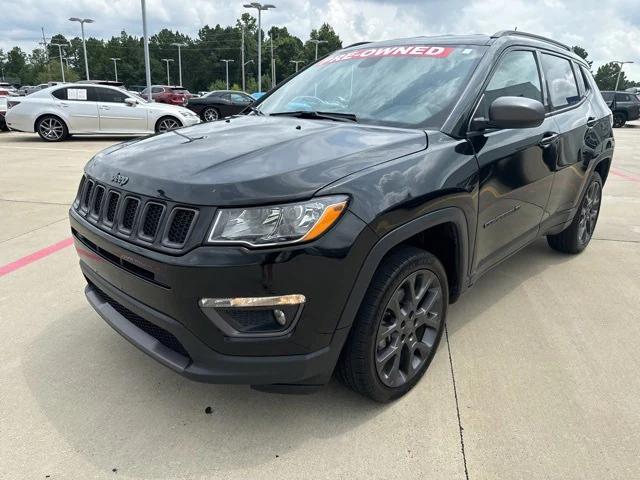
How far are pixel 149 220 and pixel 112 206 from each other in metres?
0.35

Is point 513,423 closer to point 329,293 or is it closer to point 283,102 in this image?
point 329,293

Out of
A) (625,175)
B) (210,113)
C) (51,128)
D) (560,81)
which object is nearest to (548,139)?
(560,81)

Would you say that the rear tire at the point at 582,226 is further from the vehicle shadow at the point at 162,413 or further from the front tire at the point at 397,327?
the front tire at the point at 397,327

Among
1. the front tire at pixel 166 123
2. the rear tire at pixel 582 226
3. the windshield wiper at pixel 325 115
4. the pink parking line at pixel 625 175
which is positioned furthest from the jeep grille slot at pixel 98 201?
the front tire at pixel 166 123

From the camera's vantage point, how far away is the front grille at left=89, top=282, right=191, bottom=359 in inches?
83.9

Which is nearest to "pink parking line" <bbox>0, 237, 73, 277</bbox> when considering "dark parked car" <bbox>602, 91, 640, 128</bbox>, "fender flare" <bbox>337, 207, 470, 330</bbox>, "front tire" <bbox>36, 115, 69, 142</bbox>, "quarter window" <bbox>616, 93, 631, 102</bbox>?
"fender flare" <bbox>337, 207, 470, 330</bbox>

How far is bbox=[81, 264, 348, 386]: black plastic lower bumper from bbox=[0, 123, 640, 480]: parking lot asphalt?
371 millimetres

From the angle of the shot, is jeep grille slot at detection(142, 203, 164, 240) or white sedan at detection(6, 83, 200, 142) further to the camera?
white sedan at detection(6, 83, 200, 142)

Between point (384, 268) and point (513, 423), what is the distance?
96 cm

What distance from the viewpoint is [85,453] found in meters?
2.16

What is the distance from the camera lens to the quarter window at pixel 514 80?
9.53ft

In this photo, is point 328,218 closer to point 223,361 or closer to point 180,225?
point 180,225

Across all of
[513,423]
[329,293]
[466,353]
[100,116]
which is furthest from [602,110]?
[100,116]

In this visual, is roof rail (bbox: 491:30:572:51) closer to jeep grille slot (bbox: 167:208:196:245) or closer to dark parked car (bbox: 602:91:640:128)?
jeep grille slot (bbox: 167:208:196:245)
